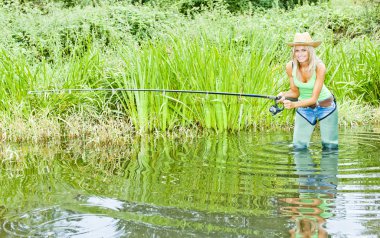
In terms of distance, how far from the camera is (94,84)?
25.4 ft

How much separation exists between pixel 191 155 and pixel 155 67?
210 cm

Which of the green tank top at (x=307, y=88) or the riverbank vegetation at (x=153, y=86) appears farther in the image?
the riverbank vegetation at (x=153, y=86)

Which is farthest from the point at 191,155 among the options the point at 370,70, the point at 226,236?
the point at 370,70

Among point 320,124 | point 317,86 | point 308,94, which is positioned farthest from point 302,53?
point 320,124

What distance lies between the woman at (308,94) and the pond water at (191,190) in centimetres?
24

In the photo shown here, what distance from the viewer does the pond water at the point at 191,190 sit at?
3354 mm

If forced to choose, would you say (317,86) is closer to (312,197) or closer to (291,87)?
(291,87)

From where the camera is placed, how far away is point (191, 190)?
427 cm

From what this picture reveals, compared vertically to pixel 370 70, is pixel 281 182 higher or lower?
lower

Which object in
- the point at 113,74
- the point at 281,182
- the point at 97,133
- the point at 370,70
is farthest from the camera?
the point at 370,70

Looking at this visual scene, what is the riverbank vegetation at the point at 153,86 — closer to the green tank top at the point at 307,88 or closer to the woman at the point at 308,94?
the woman at the point at 308,94

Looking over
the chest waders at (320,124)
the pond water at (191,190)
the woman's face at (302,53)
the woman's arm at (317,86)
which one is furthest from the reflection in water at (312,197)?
the woman's face at (302,53)

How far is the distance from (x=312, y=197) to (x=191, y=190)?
97 cm

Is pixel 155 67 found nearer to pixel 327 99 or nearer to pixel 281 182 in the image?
pixel 327 99
